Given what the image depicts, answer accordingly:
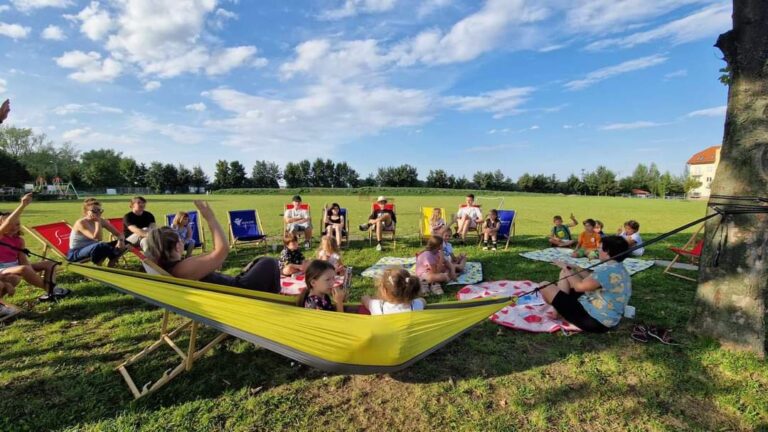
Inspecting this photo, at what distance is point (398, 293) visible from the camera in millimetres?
2855

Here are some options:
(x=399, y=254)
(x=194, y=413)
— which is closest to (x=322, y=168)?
(x=399, y=254)

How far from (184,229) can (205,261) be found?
14.8ft

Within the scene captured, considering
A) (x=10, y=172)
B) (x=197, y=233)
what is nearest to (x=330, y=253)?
(x=197, y=233)

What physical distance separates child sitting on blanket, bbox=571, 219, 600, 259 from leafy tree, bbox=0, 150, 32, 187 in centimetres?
5581

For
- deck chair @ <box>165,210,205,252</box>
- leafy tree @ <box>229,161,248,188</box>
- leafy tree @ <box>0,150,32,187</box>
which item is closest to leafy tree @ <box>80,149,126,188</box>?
leafy tree @ <box>229,161,248,188</box>

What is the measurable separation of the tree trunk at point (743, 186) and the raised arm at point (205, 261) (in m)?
4.30

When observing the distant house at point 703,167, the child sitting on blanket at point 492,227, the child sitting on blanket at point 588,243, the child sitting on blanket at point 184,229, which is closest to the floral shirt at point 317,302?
the child sitting on blanket at point 184,229

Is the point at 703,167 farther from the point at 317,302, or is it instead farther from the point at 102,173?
the point at 102,173

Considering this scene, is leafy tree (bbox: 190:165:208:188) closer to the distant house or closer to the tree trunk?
Result: the tree trunk

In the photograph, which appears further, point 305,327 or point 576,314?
point 576,314

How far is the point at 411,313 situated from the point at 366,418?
0.78 m

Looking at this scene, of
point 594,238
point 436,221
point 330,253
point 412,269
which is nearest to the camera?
point 330,253

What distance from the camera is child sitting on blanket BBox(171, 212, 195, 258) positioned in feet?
21.6

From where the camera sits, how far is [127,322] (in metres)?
3.96
